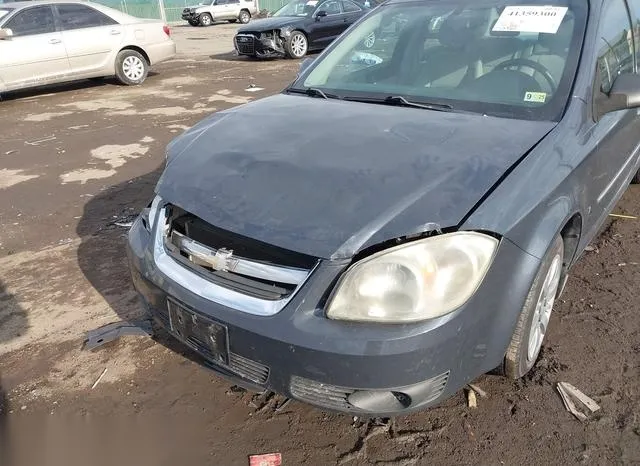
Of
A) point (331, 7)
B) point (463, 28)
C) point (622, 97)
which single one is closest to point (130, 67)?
point (331, 7)

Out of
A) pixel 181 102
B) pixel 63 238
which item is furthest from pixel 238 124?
pixel 181 102

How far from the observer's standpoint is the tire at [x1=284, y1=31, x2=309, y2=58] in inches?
489

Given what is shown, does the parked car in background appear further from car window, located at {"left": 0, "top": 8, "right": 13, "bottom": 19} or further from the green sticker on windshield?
the green sticker on windshield

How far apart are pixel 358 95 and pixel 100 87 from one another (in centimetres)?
877

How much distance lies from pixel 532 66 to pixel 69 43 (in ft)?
28.3

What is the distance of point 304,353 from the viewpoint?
5.76ft

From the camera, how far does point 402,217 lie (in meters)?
1.84

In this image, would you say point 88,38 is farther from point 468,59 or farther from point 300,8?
point 468,59

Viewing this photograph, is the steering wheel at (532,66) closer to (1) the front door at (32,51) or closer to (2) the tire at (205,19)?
(1) the front door at (32,51)

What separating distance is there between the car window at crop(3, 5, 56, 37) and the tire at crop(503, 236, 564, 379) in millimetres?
9296

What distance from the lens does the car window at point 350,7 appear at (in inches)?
518

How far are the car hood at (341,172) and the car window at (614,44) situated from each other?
0.70 meters

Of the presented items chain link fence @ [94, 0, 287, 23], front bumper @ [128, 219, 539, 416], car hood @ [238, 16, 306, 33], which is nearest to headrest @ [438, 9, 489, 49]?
front bumper @ [128, 219, 539, 416]

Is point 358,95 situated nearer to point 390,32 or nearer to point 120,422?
point 390,32
